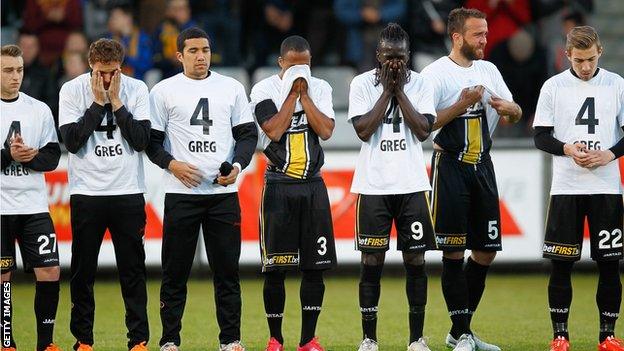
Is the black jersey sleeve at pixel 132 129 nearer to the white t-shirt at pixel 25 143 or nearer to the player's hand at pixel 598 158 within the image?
the white t-shirt at pixel 25 143

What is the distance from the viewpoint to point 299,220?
364 inches

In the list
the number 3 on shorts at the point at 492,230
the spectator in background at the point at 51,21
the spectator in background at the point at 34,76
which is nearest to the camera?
the number 3 on shorts at the point at 492,230

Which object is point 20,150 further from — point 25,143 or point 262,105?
point 262,105

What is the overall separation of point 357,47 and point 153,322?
6162 millimetres

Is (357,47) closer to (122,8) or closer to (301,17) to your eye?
(301,17)

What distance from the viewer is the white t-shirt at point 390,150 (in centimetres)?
913

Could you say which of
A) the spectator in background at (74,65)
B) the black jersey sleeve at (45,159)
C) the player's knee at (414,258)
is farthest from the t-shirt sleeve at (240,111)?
the spectator in background at (74,65)

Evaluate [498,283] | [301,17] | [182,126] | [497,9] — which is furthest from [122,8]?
[182,126]

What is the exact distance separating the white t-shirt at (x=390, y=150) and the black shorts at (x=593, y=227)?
1127mm

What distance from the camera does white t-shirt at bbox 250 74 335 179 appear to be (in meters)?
9.23

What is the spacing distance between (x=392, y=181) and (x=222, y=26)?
7.69 metres

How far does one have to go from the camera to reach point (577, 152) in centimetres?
919

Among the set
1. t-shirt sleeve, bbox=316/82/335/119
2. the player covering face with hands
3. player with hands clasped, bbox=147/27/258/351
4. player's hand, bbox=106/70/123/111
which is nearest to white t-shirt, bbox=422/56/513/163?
t-shirt sleeve, bbox=316/82/335/119

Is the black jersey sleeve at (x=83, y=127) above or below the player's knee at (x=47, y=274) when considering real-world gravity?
A: above
